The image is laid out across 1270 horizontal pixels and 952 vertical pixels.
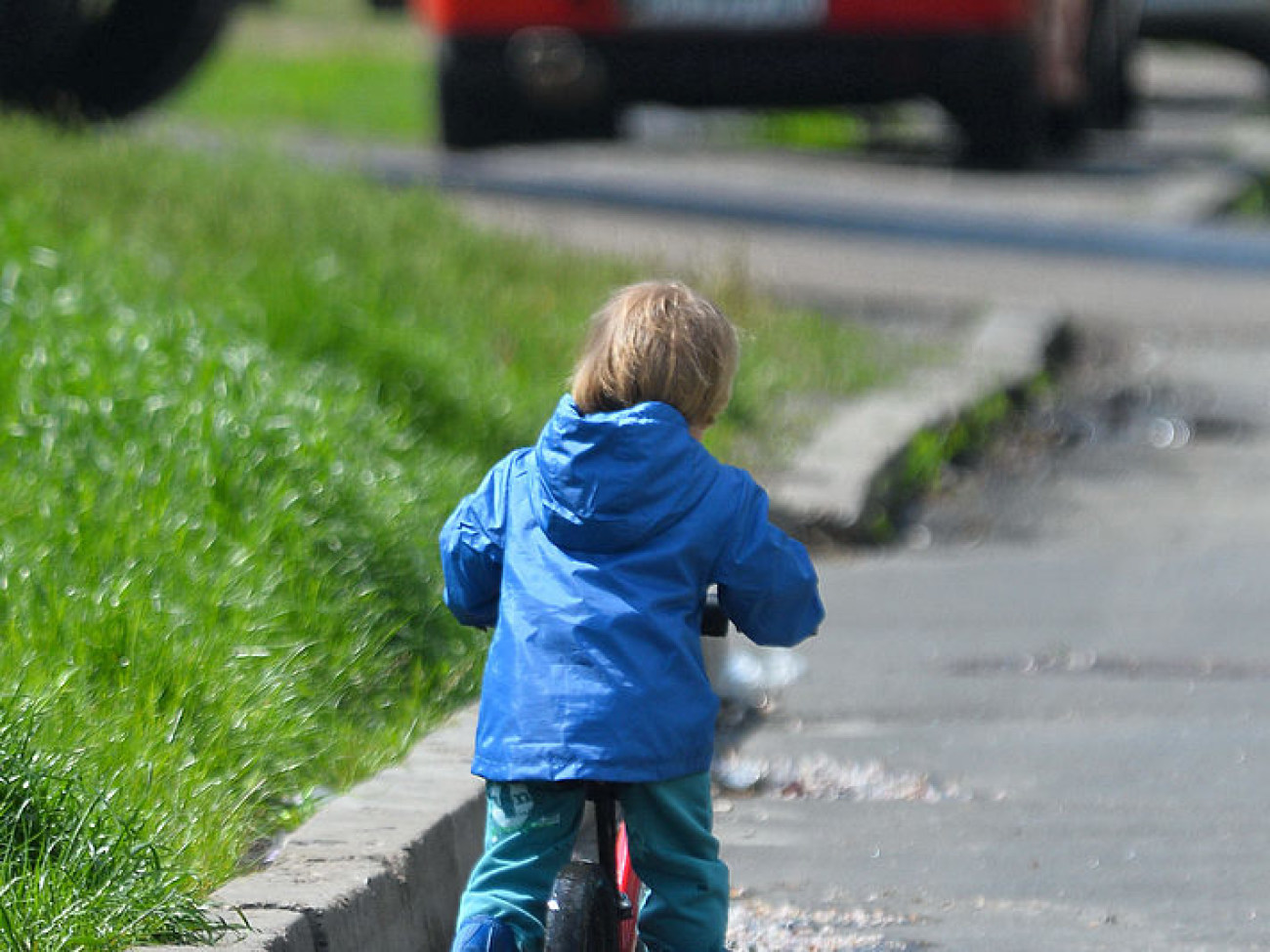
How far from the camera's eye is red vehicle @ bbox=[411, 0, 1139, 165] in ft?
38.7

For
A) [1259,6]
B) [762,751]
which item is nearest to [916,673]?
[762,751]

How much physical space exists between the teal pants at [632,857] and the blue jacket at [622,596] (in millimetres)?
55

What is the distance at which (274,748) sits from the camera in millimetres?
3977

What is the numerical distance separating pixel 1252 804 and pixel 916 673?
1.17m

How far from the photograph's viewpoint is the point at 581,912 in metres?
2.96

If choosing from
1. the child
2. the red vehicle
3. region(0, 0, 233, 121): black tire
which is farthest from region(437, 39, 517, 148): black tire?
the child

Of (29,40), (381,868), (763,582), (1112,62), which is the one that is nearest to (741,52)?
(29,40)

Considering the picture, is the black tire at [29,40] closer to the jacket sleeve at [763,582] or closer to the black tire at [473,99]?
the black tire at [473,99]

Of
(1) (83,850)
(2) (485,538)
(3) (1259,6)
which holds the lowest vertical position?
(3) (1259,6)

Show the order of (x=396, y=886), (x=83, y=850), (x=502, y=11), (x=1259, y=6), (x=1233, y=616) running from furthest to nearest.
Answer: (x=1259, y=6) < (x=502, y=11) < (x=1233, y=616) < (x=396, y=886) < (x=83, y=850)

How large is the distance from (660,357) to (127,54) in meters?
7.86

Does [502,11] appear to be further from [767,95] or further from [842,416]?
[842,416]

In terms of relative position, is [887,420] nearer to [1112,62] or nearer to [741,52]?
[741,52]

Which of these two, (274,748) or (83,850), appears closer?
(83,850)
